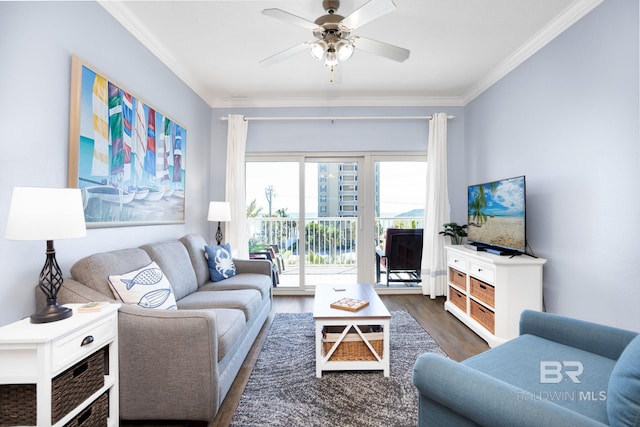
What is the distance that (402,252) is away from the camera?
4.30 meters

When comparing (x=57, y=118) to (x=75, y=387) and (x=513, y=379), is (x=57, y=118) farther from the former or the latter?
(x=513, y=379)

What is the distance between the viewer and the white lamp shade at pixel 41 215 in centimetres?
124

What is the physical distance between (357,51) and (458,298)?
111 inches

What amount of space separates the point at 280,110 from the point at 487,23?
261cm

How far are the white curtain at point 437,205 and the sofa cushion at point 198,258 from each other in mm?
2867

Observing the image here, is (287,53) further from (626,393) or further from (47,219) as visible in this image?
(626,393)

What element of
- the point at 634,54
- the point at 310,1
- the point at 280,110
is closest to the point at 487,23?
the point at 634,54

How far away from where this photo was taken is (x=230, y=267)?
326 cm

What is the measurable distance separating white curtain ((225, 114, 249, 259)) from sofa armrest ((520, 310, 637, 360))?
3.32 metres

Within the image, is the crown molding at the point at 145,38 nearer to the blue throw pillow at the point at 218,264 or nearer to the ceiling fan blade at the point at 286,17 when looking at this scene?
the ceiling fan blade at the point at 286,17

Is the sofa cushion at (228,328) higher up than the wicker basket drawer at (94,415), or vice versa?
the sofa cushion at (228,328)

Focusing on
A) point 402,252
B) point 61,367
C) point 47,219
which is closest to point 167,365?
point 61,367

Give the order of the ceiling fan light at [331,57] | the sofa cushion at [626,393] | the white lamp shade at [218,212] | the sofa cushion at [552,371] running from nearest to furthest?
the sofa cushion at [626,393], the sofa cushion at [552,371], the ceiling fan light at [331,57], the white lamp shade at [218,212]

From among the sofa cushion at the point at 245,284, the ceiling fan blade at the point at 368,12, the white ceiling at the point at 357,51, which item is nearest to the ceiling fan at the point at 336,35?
the ceiling fan blade at the point at 368,12
